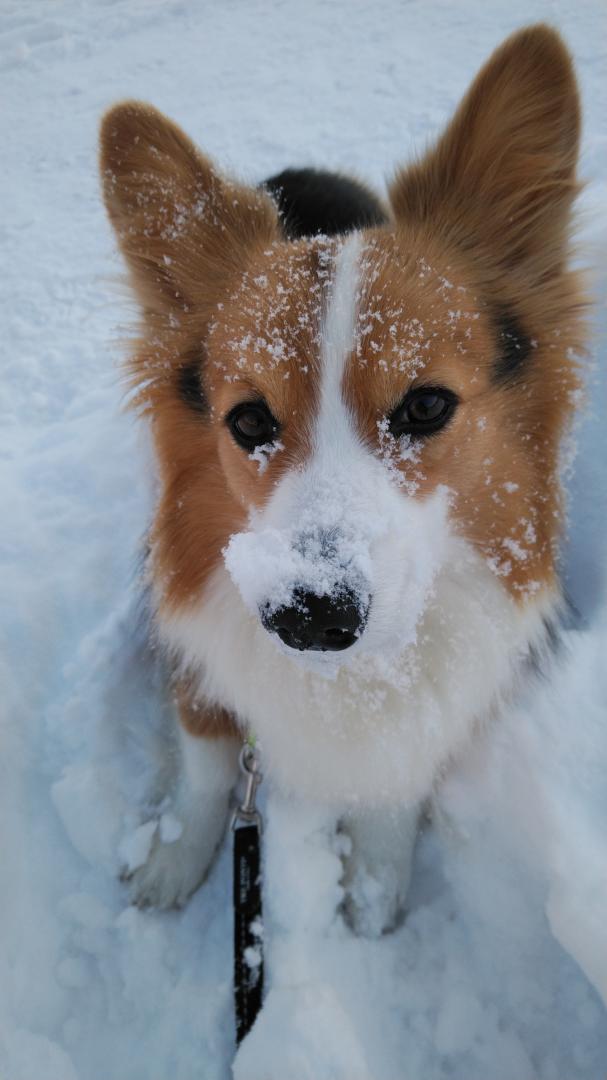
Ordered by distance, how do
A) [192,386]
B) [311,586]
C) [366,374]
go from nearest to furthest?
[311,586]
[366,374]
[192,386]

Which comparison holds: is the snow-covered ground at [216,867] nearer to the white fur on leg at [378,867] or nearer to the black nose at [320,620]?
the white fur on leg at [378,867]

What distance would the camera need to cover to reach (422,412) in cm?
144

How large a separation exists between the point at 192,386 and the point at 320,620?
844mm

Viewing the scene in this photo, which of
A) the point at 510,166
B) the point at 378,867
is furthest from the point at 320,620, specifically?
the point at 510,166

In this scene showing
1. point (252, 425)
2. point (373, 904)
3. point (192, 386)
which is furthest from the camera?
point (373, 904)

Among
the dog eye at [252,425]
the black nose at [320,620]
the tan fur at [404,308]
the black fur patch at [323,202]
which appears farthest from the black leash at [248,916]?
the black fur patch at [323,202]

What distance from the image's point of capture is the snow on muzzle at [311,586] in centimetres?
120

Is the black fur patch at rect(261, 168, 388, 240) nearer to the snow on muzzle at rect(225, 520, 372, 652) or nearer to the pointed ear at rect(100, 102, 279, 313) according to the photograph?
the pointed ear at rect(100, 102, 279, 313)

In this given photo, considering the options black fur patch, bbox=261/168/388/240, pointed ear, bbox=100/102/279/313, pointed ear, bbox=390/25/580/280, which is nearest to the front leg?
pointed ear, bbox=100/102/279/313

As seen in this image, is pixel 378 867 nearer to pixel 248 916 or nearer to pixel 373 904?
pixel 373 904

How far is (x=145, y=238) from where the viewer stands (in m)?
1.76

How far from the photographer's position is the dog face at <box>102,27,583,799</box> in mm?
1316

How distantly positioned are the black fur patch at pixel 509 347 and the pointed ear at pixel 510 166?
0.15 metres

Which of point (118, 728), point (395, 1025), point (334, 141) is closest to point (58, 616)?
point (118, 728)
